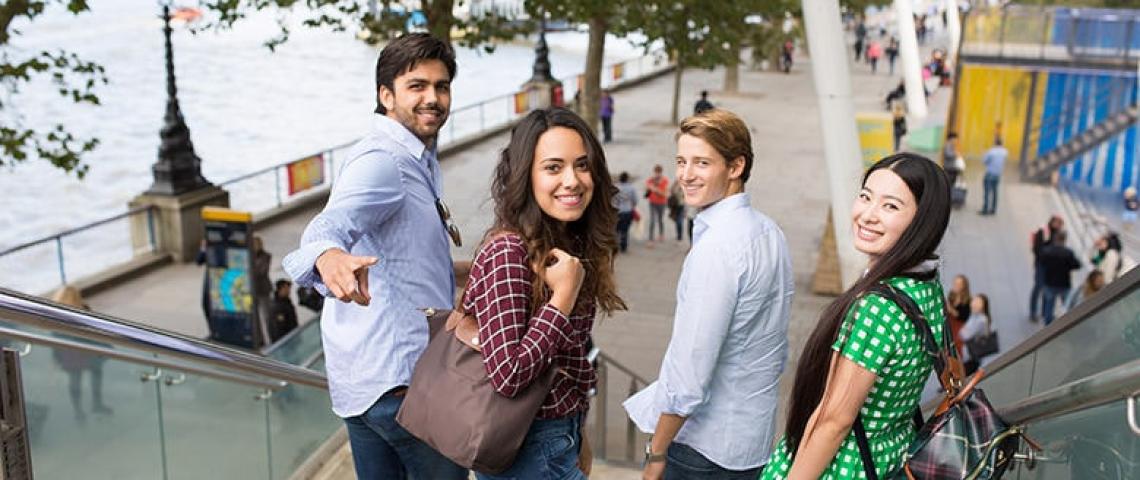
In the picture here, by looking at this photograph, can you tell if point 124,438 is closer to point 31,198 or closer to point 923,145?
point 923,145

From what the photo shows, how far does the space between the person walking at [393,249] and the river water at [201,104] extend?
9635 millimetres

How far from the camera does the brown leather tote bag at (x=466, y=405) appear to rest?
2.63 metres

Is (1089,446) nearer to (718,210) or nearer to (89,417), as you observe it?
(718,210)

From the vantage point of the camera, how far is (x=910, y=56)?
94.6ft

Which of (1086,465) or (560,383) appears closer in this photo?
(560,383)

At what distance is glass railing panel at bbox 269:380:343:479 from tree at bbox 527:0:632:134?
1333cm

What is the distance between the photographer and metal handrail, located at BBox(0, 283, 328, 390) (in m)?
2.37

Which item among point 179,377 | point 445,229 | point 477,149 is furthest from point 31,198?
point 445,229

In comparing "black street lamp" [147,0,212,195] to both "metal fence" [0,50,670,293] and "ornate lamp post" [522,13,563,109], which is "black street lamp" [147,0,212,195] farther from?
"ornate lamp post" [522,13,563,109]

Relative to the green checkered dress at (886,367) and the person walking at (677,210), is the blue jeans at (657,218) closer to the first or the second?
the person walking at (677,210)

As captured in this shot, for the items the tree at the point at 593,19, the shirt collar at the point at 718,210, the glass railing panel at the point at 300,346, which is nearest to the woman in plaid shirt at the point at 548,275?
the shirt collar at the point at 718,210

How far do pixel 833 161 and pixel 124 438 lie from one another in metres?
9.83

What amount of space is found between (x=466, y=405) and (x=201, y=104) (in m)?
53.3

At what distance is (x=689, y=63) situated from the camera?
23484 millimetres
